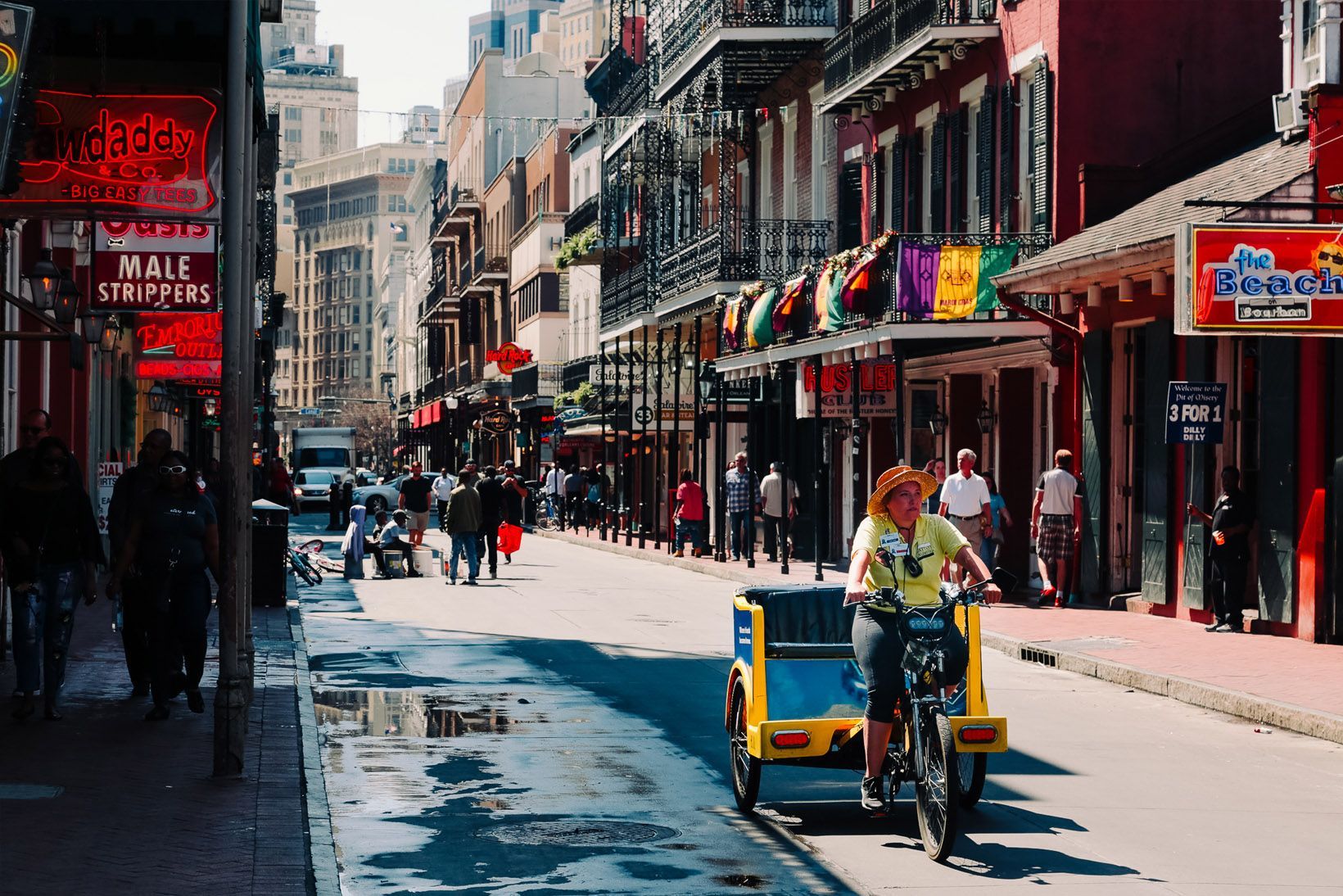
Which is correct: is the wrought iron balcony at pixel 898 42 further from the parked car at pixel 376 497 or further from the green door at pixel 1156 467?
the parked car at pixel 376 497

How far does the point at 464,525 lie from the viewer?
29359 millimetres

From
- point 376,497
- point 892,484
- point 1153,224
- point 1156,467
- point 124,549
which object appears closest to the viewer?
point 892,484

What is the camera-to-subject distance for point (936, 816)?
879 cm

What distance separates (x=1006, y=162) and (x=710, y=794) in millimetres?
17103

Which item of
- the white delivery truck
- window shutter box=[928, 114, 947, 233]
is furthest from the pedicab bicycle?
the white delivery truck

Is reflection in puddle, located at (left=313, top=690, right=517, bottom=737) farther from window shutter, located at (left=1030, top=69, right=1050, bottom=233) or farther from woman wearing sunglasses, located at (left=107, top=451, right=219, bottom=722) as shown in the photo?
window shutter, located at (left=1030, top=69, right=1050, bottom=233)

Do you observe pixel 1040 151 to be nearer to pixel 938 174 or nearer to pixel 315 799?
pixel 938 174

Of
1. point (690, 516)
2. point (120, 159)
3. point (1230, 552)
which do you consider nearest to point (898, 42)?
point (1230, 552)

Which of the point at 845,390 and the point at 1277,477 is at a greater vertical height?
the point at 845,390

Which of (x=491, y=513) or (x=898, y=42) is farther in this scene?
(x=491, y=513)

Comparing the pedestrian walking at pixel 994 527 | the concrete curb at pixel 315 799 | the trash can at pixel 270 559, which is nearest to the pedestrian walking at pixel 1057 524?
the pedestrian walking at pixel 994 527

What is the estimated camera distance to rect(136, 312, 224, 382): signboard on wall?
2748 cm

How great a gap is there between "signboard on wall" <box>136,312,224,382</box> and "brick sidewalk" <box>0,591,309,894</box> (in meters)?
13.2

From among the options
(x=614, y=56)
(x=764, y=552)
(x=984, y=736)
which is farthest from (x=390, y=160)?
(x=984, y=736)
